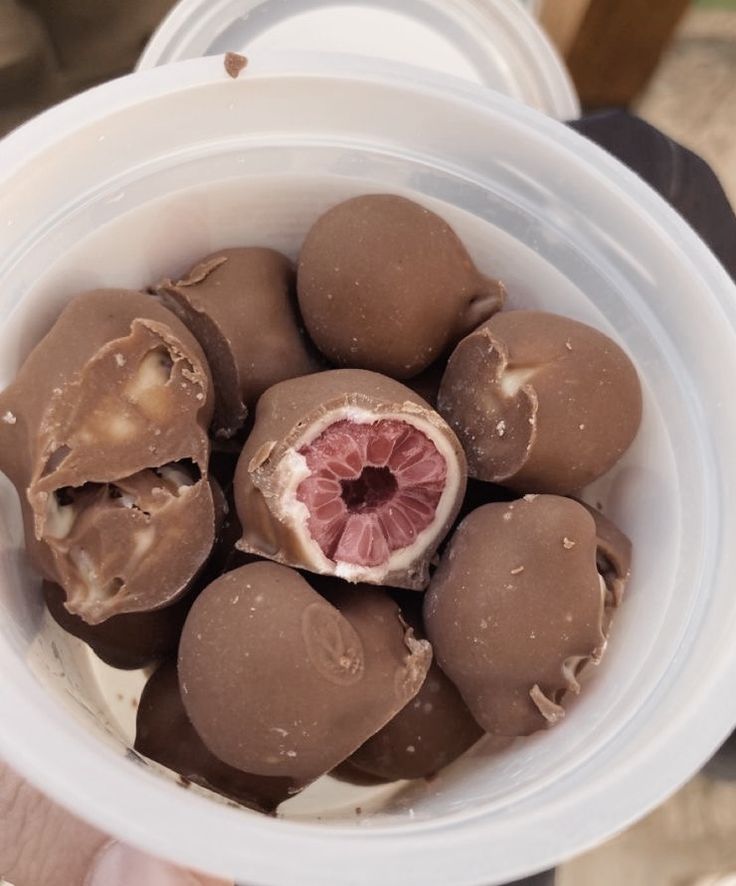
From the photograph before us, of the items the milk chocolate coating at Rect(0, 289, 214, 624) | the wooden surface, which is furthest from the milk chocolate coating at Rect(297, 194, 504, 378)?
the wooden surface

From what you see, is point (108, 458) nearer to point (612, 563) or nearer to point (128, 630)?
point (128, 630)

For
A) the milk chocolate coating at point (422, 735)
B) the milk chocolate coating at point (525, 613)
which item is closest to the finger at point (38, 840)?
the milk chocolate coating at point (422, 735)

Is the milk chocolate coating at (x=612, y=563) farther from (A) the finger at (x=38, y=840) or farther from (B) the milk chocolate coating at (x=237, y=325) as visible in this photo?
(A) the finger at (x=38, y=840)

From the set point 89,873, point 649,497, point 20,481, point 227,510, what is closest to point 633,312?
point 649,497

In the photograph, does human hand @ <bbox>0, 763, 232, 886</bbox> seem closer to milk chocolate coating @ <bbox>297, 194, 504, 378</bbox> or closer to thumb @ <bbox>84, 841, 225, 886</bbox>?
thumb @ <bbox>84, 841, 225, 886</bbox>

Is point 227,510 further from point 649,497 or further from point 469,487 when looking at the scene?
point 649,497

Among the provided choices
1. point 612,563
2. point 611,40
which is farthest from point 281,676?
point 611,40
